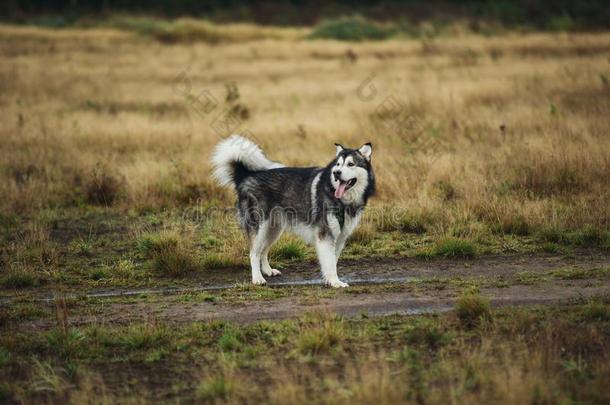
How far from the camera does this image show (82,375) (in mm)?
5984

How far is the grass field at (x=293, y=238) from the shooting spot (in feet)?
19.0

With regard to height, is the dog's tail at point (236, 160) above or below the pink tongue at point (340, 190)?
above

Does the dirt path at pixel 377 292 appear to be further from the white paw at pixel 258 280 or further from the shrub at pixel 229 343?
the shrub at pixel 229 343

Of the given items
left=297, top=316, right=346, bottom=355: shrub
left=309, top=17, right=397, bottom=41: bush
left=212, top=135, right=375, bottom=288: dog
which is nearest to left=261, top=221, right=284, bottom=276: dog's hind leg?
left=212, top=135, right=375, bottom=288: dog

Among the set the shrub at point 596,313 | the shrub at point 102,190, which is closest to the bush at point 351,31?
the shrub at point 102,190

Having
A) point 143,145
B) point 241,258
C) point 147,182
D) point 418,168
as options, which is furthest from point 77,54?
point 241,258

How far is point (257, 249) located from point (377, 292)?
1.65 meters

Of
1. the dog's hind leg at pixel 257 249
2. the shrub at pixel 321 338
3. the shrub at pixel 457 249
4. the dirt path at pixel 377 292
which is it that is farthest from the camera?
the shrub at pixel 457 249

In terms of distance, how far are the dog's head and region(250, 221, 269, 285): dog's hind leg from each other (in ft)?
3.54

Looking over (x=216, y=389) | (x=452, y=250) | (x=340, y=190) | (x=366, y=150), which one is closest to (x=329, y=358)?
(x=216, y=389)

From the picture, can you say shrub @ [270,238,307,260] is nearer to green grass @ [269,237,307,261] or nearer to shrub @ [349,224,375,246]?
green grass @ [269,237,307,261]

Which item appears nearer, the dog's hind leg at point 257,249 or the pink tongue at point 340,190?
the pink tongue at point 340,190

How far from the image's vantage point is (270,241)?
9250 mm

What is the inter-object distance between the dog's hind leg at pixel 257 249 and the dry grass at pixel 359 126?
264 cm
